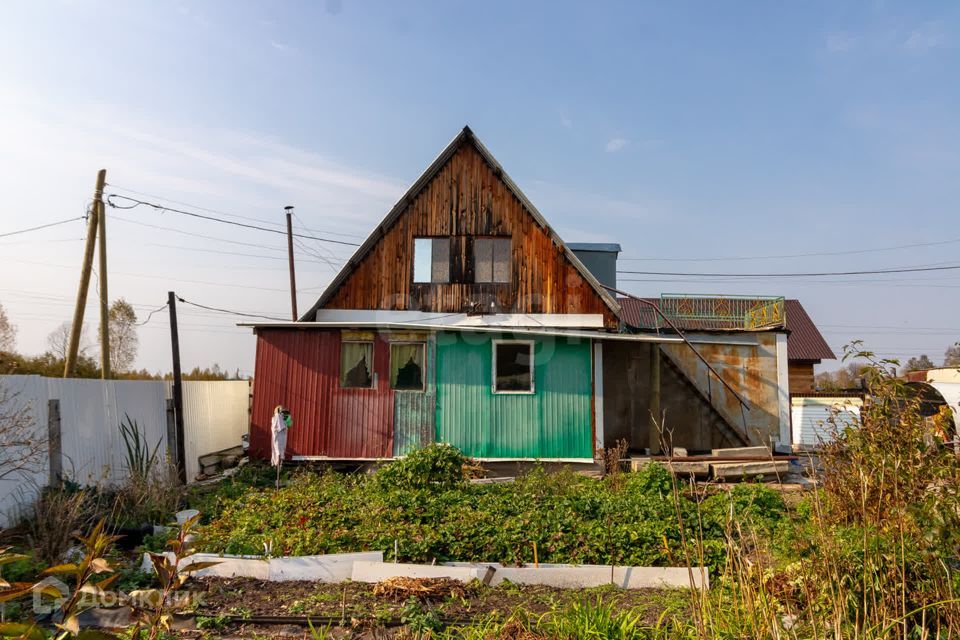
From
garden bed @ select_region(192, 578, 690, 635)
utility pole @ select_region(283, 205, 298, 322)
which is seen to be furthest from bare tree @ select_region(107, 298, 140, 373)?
garden bed @ select_region(192, 578, 690, 635)

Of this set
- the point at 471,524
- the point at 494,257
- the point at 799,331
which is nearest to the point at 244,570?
the point at 471,524

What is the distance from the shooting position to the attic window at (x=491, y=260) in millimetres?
15367

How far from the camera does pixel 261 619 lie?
5.90 meters

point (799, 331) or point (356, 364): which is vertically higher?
point (799, 331)

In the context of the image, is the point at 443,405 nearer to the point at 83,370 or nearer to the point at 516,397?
the point at 516,397

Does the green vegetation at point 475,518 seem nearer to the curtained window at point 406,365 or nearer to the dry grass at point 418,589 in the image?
the dry grass at point 418,589

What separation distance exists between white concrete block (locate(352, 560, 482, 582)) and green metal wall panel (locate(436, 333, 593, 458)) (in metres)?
6.55

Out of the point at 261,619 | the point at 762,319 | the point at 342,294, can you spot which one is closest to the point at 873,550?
the point at 261,619

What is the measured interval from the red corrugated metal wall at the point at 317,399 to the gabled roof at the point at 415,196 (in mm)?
1452

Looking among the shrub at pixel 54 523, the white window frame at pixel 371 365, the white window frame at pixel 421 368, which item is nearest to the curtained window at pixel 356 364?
the white window frame at pixel 371 365

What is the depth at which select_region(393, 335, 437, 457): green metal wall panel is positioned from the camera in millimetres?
13766

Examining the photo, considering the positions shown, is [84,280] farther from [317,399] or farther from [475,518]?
[475,518]

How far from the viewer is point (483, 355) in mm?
13891

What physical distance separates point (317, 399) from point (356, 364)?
1.09 meters
